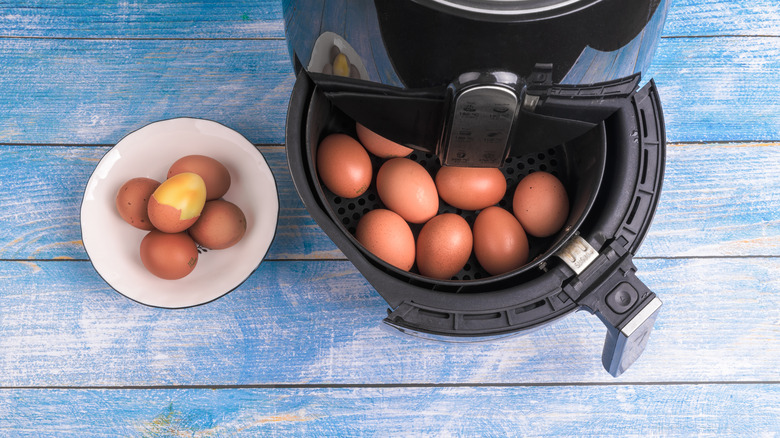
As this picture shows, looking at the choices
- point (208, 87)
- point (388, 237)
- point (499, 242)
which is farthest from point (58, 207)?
point (499, 242)

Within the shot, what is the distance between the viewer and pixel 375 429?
0.74 meters

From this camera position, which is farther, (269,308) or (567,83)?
(269,308)

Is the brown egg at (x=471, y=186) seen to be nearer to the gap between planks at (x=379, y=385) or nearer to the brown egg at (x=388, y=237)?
the brown egg at (x=388, y=237)

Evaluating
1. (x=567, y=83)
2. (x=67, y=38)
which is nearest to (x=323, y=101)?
(x=567, y=83)

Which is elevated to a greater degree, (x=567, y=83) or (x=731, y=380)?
(x=567, y=83)

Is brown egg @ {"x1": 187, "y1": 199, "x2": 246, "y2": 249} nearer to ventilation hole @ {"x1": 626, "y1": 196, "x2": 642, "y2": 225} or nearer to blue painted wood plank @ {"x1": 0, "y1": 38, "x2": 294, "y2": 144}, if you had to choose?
blue painted wood plank @ {"x1": 0, "y1": 38, "x2": 294, "y2": 144}

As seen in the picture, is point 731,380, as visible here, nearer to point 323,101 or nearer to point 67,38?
point 323,101

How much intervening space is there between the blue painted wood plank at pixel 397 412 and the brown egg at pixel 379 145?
0.32 m

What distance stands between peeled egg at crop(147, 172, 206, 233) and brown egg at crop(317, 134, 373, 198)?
152 millimetres

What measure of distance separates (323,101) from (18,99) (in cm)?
53

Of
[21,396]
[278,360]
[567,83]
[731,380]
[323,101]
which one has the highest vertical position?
[567,83]

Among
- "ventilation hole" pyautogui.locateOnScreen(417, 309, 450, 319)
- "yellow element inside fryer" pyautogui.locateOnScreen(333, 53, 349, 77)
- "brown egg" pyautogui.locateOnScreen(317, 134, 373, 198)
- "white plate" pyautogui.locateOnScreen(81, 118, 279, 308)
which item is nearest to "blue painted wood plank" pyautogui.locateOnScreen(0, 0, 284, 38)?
"white plate" pyautogui.locateOnScreen(81, 118, 279, 308)

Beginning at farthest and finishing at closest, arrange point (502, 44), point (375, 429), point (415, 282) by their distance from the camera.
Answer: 1. point (375, 429)
2. point (415, 282)
3. point (502, 44)

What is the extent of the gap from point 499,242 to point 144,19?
2.05 feet
